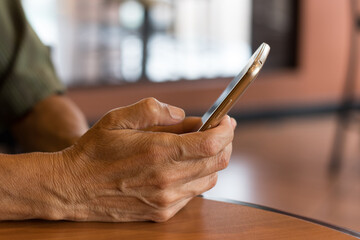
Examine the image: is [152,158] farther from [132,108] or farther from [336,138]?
[336,138]

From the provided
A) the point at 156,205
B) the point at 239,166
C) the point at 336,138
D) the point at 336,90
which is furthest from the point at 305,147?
the point at 156,205

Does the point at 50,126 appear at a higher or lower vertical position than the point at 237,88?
lower

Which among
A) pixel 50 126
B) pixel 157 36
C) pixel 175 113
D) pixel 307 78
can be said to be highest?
pixel 175 113

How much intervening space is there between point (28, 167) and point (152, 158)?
141mm

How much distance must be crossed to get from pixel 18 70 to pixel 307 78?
3652mm

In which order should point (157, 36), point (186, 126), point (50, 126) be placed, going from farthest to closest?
point (157, 36)
point (50, 126)
point (186, 126)

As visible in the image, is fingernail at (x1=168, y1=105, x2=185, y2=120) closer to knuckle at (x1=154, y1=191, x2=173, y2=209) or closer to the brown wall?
knuckle at (x1=154, y1=191, x2=173, y2=209)

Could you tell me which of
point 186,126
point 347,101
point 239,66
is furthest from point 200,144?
point 347,101

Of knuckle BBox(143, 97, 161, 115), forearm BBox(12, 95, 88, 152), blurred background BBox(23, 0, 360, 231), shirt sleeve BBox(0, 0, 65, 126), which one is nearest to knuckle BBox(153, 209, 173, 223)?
knuckle BBox(143, 97, 161, 115)

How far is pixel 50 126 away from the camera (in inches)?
37.7

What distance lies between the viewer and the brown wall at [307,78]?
3.93m

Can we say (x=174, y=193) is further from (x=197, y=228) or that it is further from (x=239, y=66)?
(x=239, y=66)

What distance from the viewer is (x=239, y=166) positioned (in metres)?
2.99

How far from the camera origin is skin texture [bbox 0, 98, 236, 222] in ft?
1.85
